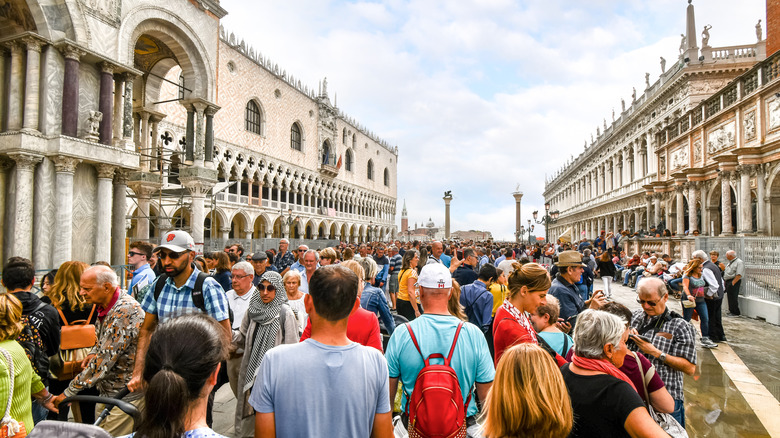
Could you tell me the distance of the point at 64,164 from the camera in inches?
356

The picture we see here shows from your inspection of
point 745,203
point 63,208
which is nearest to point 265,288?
point 63,208

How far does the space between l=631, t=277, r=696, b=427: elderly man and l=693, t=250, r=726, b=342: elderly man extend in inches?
193

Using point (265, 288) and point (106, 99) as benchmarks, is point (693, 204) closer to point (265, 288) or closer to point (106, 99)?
point (265, 288)

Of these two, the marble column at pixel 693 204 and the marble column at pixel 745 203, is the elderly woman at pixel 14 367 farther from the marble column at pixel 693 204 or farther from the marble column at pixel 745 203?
the marble column at pixel 693 204

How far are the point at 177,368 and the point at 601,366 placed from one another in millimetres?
1878

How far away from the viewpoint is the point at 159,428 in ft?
4.14

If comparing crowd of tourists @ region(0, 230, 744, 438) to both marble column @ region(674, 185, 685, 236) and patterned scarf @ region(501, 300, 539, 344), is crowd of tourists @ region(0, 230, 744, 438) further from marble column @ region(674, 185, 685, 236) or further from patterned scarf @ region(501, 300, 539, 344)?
marble column @ region(674, 185, 685, 236)

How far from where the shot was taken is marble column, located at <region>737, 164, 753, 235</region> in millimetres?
13508

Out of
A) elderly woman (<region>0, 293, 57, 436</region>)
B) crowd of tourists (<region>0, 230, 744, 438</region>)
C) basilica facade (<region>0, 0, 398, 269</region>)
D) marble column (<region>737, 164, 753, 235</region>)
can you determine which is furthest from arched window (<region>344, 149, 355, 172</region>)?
elderly woman (<region>0, 293, 57, 436</region>)

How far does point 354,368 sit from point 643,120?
32849 mm

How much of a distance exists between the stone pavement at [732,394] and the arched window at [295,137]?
3274cm

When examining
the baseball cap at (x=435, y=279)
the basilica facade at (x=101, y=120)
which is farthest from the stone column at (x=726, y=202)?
the basilica facade at (x=101, y=120)

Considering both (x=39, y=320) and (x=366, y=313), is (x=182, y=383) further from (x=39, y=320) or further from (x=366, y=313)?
(x=39, y=320)

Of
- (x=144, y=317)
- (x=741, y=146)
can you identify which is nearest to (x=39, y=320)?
(x=144, y=317)
